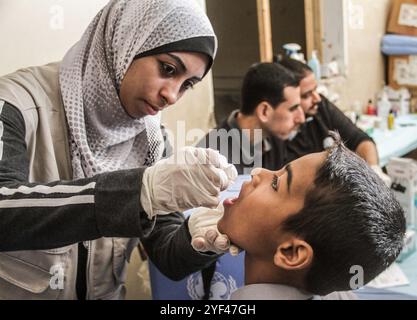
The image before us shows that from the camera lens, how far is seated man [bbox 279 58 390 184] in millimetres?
2283

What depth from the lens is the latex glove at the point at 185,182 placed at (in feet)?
2.44

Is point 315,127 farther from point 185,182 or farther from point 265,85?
point 185,182

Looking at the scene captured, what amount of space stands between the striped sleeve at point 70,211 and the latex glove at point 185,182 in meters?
0.02

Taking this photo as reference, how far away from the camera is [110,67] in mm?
1078

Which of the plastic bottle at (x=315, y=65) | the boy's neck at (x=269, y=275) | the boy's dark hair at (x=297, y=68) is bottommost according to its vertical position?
the boy's neck at (x=269, y=275)

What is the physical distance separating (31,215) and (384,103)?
3182mm

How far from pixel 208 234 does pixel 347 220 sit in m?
0.30

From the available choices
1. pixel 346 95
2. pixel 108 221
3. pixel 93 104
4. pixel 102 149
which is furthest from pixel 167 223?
pixel 346 95

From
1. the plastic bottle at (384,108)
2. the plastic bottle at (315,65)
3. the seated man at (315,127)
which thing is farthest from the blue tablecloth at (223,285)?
the plastic bottle at (384,108)

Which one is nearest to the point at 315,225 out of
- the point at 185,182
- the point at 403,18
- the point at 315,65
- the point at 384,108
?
the point at 185,182

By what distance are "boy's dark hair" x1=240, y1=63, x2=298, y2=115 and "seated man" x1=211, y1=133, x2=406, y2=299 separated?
3.55 ft

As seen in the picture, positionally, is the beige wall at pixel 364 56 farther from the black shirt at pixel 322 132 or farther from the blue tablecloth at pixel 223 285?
the blue tablecloth at pixel 223 285

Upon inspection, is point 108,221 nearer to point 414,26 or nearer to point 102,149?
point 102,149

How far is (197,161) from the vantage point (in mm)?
782
